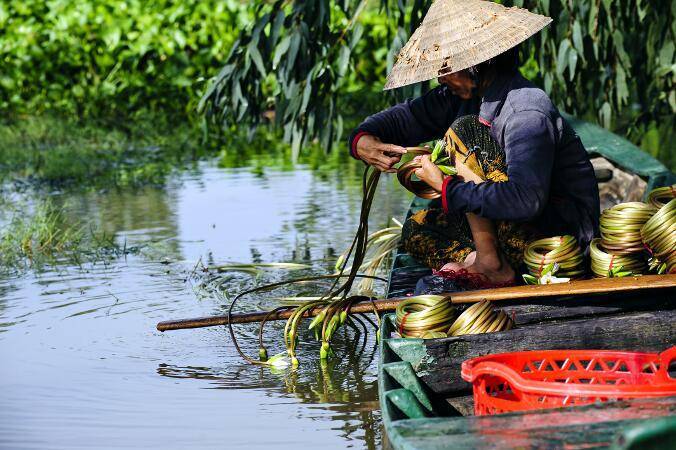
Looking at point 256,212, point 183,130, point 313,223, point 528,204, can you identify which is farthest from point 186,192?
point 528,204

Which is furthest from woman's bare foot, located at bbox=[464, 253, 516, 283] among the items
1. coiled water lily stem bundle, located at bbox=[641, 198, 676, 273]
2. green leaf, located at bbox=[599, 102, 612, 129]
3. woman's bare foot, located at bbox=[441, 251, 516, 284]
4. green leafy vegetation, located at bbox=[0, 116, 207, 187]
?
green leafy vegetation, located at bbox=[0, 116, 207, 187]

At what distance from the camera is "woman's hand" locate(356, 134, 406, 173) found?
4.54m

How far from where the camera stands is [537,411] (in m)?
2.55

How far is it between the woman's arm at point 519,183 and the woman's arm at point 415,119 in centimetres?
102

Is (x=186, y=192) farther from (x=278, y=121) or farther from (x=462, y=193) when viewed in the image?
(x=462, y=193)

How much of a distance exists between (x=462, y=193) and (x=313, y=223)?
13.2 ft

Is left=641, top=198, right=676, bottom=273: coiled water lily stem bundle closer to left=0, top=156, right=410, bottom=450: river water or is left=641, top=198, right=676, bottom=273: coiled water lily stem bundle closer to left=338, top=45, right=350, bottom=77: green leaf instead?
left=0, top=156, right=410, bottom=450: river water

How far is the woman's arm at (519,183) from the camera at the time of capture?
3676 millimetres

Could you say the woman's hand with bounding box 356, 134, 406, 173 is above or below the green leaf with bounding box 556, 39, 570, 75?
below

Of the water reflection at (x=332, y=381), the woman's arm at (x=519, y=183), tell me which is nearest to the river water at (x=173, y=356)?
the water reflection at (x=332, y=381)

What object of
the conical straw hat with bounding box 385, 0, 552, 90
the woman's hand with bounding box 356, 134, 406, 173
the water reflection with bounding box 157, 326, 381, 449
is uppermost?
the conical straw hat with bounding box 385, 0, 552, 90

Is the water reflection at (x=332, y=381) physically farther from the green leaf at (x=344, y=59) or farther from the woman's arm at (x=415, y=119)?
the green leaf at (x=344, y=59)

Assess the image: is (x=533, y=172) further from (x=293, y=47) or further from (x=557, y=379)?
(x=293, y=47)

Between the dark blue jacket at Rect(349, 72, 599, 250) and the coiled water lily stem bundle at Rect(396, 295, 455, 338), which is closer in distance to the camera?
the coiled water lily stem bundle at Rect(396, 295, 455, 338)
